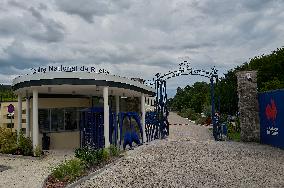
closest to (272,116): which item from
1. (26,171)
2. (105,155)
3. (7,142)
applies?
(105,155)

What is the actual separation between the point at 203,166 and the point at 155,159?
1941mm

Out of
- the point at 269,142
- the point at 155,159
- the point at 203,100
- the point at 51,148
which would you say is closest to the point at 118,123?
the point at 51,148

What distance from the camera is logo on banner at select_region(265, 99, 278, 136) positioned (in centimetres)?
1650

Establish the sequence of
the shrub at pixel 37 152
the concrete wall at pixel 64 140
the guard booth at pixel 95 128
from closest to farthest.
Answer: the shrub at pixel 37 152, the guard booth at pixel 95 128, the concrete wall at pixel 64 140

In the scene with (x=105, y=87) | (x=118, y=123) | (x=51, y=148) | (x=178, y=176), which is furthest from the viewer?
(x=51, y=148)

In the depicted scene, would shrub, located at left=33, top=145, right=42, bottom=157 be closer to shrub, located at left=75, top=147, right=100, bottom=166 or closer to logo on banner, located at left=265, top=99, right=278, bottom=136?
shrub, located at left=75, top=147, right=100, bottom=166

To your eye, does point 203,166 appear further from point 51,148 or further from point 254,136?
point 51,148

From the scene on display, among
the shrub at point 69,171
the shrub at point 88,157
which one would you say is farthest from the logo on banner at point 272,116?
the shrub at point 69,171

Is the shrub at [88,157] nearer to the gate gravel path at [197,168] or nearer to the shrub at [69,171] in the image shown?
the gate gravel path at [197,168]

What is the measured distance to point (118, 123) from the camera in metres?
19.3

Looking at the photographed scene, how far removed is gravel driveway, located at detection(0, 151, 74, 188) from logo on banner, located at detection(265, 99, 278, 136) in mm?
9820

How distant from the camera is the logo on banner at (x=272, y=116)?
1650 centimetres

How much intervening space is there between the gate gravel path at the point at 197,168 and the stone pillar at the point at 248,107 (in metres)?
2.36

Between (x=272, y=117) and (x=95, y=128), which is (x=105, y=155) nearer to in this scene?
(x=95, y=128)
